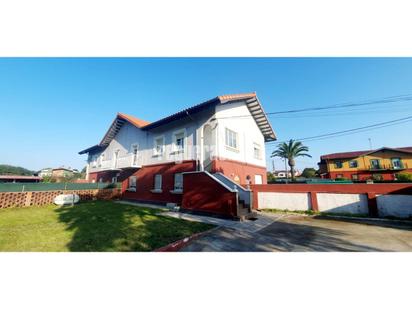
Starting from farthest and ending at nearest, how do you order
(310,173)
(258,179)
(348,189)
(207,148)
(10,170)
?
(10,170) → (310,173) → (258,179) → (207,148) → (348,189)

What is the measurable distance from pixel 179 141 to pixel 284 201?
29.2 feet

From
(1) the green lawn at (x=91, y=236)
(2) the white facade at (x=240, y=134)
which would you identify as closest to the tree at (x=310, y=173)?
(2) the white facade at (x=240, y=134)

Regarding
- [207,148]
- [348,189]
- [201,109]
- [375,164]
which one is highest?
[201,109]

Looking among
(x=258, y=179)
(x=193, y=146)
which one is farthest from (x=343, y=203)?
(x=193, y=146)

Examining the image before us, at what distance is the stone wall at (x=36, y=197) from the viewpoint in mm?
12430

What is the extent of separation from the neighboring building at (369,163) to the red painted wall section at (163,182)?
39.2 m

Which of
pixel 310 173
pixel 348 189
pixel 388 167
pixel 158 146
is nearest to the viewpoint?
pixel 348 189

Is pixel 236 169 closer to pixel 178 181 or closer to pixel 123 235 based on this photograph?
pixel 178 181

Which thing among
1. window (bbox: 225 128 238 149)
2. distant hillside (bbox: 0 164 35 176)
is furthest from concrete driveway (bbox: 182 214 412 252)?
distant hillside (bbox: 0 164 35 176)

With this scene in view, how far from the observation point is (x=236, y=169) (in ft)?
45.4

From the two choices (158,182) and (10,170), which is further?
(10,170)

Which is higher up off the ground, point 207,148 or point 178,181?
point 207,148

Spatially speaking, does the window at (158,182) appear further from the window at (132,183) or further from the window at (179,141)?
the window at (132,183)
